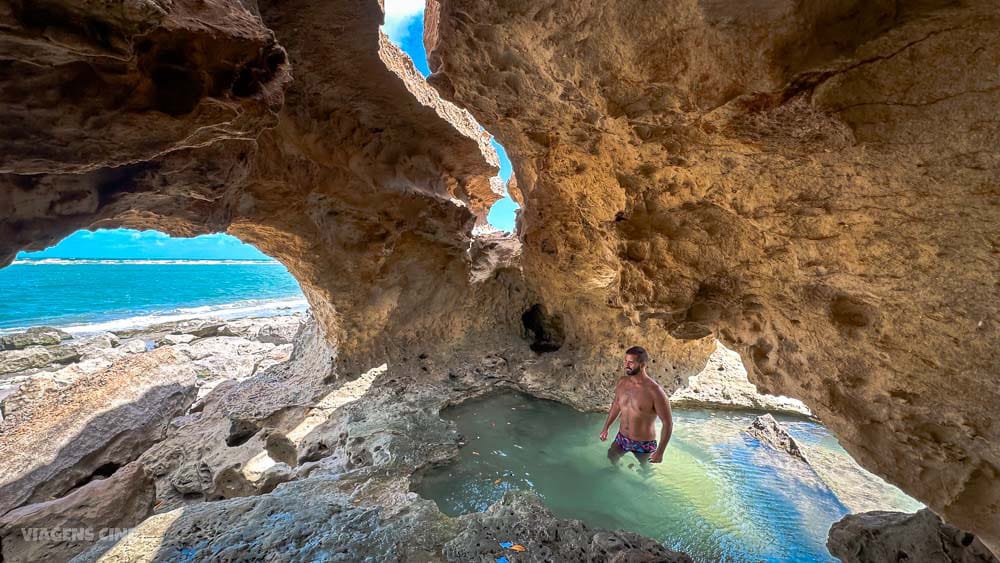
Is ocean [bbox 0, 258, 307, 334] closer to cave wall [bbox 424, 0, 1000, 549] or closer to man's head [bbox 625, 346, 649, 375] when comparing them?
man's head [bbox 625, 346, 649, 375]

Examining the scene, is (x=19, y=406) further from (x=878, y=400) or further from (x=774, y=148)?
(x=878, y=400)

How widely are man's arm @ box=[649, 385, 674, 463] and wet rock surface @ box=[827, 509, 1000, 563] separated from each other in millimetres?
1400

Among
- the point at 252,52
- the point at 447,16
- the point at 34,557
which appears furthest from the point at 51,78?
the point at 34,557

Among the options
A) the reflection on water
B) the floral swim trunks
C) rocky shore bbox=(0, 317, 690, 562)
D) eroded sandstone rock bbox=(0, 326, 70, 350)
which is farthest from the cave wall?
eroded sandstone rock bbox=(0, 326, 70, 350)

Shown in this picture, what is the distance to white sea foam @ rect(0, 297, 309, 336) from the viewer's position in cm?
1792

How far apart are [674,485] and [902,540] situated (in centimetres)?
171

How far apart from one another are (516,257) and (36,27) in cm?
593

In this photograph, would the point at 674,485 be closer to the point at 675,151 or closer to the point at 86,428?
the point at 675,151

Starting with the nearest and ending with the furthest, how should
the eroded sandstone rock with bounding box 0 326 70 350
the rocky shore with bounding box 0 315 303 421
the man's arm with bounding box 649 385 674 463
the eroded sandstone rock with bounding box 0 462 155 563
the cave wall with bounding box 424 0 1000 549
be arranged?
the cave wall with bounding box 424 0 1000 549
the eroded sandstone rock with bounding box 0 462 155 563
the man's arm with bounding box 649 385 674 463
the rocky shore with bounding box 0 315 303 421
the eroded sandstone rock with bounding box 0 326 70 350

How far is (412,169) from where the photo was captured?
18.2 ft

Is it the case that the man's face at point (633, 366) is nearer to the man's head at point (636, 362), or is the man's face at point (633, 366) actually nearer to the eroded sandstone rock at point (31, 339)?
the man's head at point (636, 362)

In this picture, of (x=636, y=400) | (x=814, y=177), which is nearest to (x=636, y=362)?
(x=636, y=400)

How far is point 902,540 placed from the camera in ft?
9.17

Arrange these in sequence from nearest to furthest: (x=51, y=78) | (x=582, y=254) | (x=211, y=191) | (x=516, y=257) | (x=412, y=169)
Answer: (x=51, y=78), (x=211, y=191), (x=412, y=169), (x=582, y=254), (x=516, y=257)
